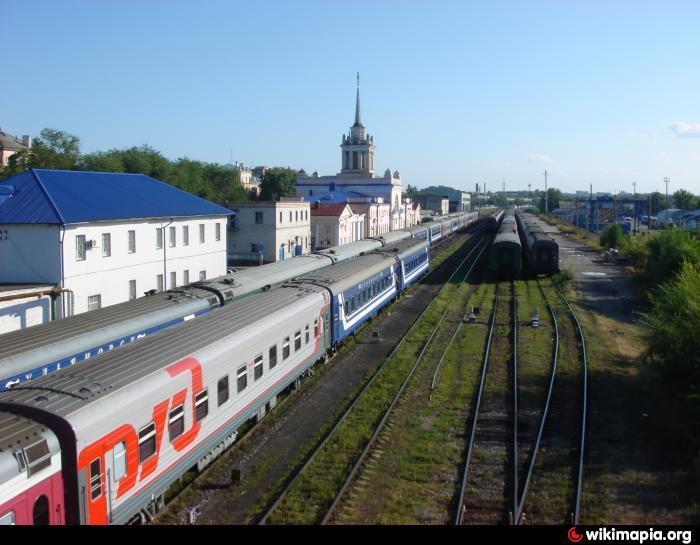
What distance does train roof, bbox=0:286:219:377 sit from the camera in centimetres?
1161

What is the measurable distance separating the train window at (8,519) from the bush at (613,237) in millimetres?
62625

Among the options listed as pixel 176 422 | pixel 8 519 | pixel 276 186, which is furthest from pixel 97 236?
pixel 276 186

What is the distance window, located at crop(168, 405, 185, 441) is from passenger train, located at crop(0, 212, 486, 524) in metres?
0.02

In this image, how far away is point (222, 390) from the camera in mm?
12445

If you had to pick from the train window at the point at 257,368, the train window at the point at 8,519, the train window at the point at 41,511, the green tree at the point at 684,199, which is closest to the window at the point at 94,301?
the train window at the point at 257,368

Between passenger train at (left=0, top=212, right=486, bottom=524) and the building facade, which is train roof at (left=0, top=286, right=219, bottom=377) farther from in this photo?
the building facade

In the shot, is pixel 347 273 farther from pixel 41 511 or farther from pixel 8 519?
pixel 8 519

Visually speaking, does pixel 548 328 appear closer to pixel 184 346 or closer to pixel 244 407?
pixel 244 407

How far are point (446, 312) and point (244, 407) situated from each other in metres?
19.3

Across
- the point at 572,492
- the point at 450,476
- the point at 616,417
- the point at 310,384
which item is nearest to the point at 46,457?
the point at 450,476

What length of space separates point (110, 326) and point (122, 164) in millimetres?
48439

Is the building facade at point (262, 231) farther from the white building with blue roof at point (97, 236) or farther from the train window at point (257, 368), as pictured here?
the train window at point (257, 368)
